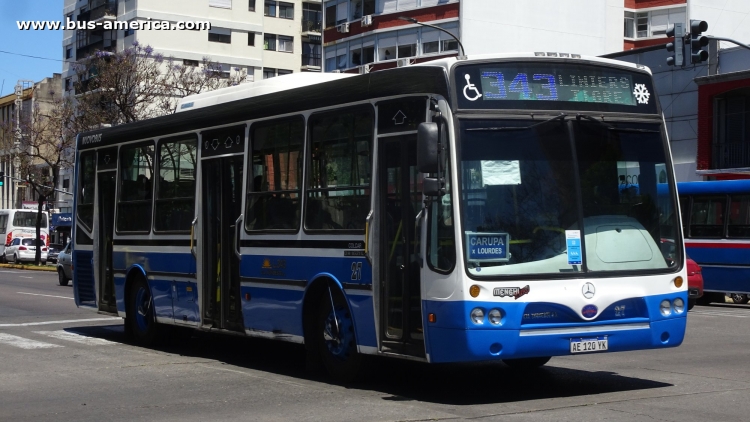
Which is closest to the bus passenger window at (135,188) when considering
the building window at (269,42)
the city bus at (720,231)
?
the city bus at (720,231)

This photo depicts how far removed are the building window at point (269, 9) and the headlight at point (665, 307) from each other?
7288 cm

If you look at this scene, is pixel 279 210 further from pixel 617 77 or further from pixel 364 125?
pixel 617 77

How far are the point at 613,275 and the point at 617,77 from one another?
196cm

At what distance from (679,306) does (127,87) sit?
42822mm

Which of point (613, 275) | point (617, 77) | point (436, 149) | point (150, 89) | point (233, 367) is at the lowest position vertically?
point (233, 367)

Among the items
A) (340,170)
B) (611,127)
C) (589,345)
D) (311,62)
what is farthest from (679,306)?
(311,62)

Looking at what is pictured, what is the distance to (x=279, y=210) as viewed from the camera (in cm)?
1238

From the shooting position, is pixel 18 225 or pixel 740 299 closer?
pixel 740 299

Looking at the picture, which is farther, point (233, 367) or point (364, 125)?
point (233, 367)

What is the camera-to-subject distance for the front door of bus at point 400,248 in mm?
10328

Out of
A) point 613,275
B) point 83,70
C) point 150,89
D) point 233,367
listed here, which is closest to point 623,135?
point 613,275

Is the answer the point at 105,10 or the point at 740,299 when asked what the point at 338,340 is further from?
the point at 105,10

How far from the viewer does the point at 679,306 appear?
10570 millimetres

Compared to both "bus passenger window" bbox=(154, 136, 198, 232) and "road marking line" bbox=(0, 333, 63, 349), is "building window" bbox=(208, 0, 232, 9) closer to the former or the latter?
"road marking line" bbox=(0, 333, 63, 349)
